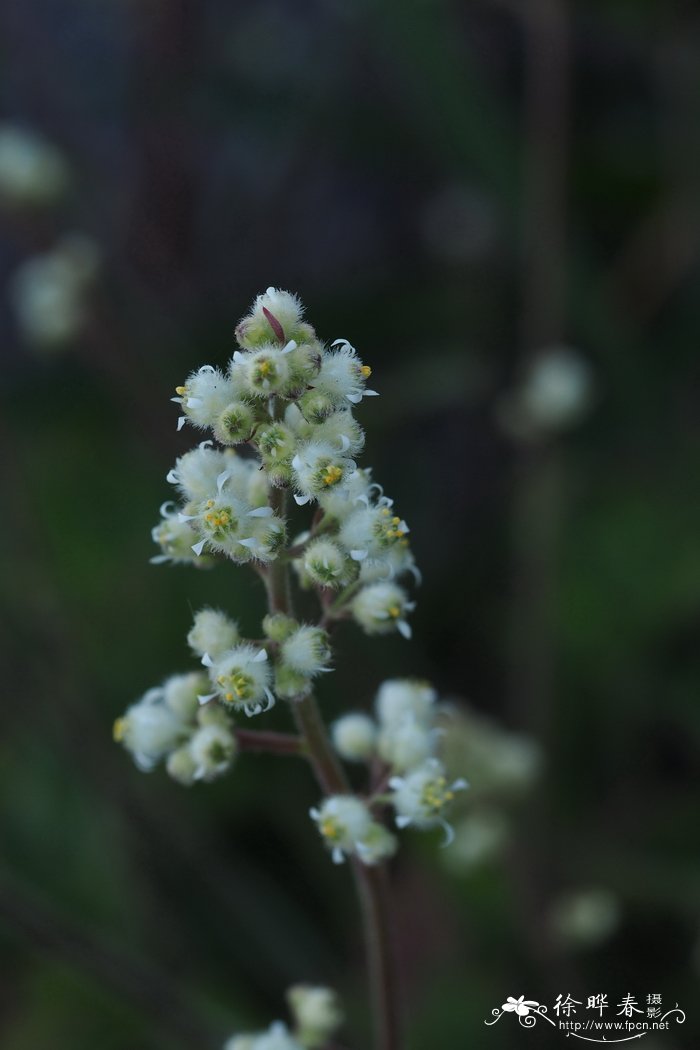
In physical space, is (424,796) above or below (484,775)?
below

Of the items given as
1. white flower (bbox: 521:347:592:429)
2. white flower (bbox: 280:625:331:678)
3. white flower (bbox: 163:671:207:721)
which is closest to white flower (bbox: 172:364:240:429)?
white flower (bbox: 280:625:331:678)

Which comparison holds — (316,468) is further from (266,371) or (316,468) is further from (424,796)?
(424,796)

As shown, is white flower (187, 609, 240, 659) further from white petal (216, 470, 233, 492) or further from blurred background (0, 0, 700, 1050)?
blurred background (0, 0, 700, 1050)

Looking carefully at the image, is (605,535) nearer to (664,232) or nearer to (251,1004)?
(664,232)

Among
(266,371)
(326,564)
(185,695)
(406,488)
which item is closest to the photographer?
(266,371)

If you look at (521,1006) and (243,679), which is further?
(521,1006)

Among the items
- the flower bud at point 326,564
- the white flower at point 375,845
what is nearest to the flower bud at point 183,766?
the white flower at point 375,845

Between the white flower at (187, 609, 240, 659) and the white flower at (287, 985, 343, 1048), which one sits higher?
the white flower at (187, 609, 240, 659)

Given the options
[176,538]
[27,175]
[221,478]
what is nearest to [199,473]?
[221,478]
